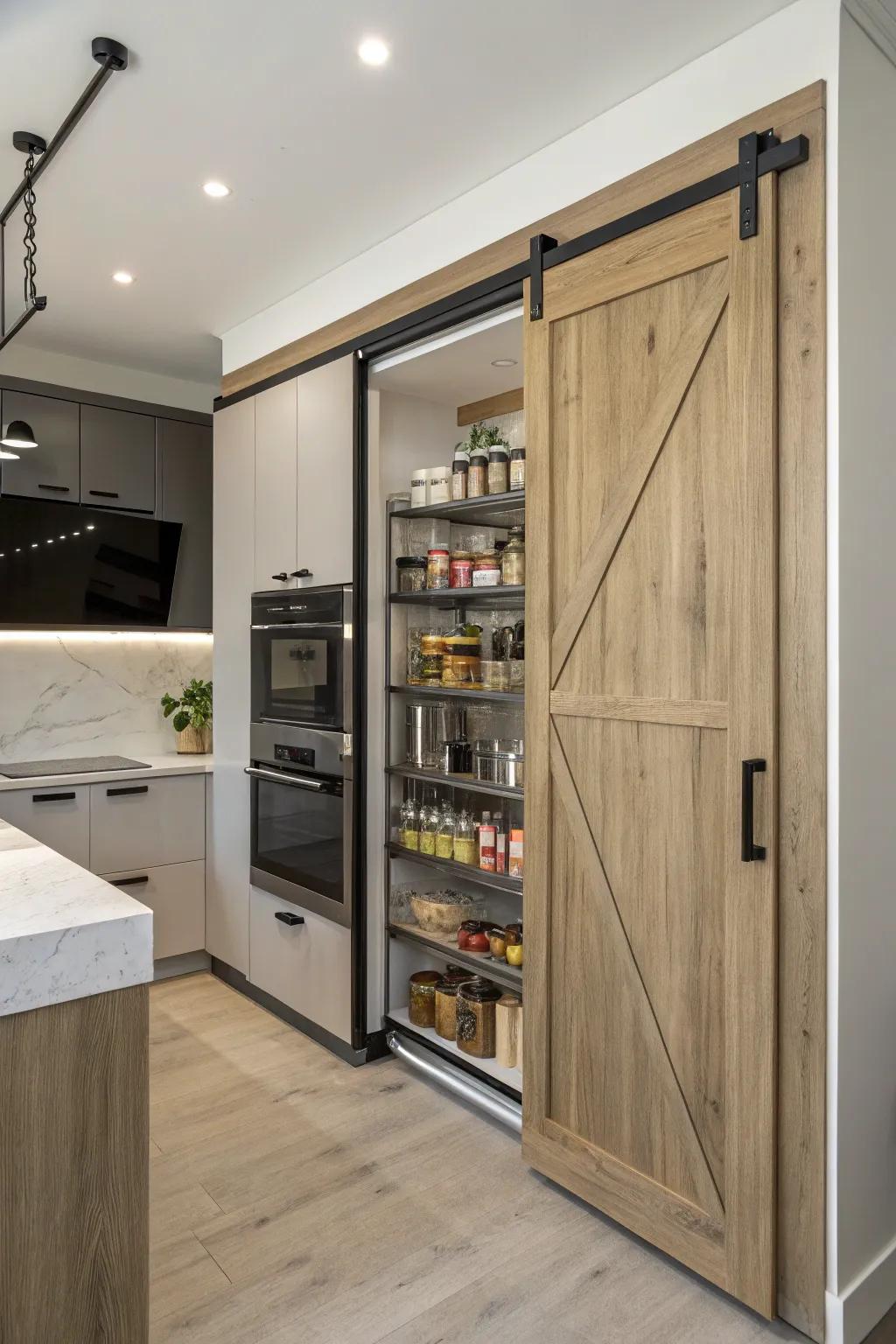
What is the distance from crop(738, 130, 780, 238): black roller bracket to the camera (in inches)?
70.9

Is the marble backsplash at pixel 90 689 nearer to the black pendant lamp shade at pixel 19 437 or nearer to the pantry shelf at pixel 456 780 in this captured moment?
the black pendant lamp shade at pixel 19 437

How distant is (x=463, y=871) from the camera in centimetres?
279

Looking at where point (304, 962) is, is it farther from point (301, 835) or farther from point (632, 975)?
point (632, 975)

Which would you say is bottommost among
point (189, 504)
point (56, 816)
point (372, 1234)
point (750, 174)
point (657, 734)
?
point (372, 1234)

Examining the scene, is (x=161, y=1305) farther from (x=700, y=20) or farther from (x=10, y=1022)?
(x=700, y=20)

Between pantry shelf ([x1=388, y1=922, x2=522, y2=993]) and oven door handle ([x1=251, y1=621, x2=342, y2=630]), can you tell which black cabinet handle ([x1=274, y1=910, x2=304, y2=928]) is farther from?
oven door handle ([x1=251, y1=621, x2=342, y2=630])

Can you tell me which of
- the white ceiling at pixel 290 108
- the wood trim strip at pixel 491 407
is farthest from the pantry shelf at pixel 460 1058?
the white ceiling at pixel 290 108

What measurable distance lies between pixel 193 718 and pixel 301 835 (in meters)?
1.24

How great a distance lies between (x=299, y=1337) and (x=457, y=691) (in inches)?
65.4

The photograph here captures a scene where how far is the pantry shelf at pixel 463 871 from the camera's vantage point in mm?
2643

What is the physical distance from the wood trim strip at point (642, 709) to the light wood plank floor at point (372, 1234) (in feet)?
4.09

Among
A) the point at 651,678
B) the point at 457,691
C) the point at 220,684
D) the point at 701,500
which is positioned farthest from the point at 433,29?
the point at 220,684

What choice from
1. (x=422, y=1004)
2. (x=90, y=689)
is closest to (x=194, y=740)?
(x=90, y=689)

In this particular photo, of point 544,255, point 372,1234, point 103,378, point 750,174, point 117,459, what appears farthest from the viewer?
point 103,378
